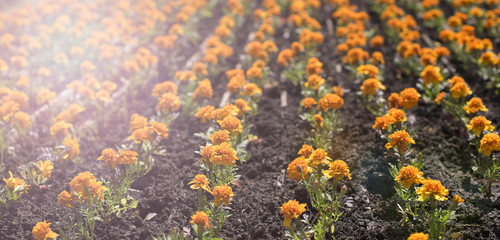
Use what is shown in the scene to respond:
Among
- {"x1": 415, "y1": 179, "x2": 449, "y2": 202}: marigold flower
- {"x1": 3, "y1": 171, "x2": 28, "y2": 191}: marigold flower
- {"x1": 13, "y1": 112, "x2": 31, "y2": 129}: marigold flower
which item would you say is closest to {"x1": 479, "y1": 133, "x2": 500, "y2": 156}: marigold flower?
{"x1": 415, "y1": 179, "x2": 449, "y2": 202}: marigold flower

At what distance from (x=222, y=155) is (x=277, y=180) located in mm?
792

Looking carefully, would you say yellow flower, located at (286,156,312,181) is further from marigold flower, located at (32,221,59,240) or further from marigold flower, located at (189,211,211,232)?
marigold flower, located at (32,221,59,240)

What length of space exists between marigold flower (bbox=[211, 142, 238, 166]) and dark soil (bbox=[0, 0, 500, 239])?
1.54 ft

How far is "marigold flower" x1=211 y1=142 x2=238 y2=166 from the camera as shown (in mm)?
3186

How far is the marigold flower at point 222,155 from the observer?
3.19 meters

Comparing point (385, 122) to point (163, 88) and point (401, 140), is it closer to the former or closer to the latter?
point (401, 140)

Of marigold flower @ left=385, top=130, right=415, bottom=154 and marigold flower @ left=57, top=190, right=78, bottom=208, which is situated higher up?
marigold flower @ left=57, top=190, right=78, bottom=208

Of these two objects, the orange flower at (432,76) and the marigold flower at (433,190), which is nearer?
the marigold flower at (433,190)

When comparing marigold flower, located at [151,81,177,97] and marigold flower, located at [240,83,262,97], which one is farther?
marigold flower, located at [151,81,177,97]

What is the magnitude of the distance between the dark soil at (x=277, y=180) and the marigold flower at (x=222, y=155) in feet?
1.54

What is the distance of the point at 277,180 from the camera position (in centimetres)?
380

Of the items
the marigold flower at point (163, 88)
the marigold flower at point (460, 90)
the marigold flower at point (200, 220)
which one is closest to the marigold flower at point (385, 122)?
the marigold flower at point (460, 90)

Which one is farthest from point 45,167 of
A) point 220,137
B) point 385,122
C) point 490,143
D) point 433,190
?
point 490,143

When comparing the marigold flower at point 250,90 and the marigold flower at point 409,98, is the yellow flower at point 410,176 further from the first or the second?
the marigold flower at point 250,90
